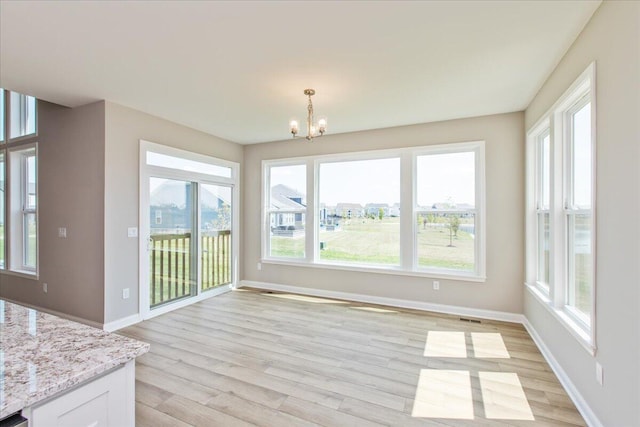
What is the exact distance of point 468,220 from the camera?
13.7ft

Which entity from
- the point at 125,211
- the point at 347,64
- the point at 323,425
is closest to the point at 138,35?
the point at 347,64

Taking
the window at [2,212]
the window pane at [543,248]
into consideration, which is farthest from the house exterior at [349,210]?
the window at [2,212]

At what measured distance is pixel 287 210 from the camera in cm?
542

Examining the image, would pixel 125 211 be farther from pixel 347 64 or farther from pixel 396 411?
pixel 396 411

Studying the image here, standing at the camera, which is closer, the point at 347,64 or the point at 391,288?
the point at 347,64

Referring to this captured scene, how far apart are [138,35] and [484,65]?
9.41 feet

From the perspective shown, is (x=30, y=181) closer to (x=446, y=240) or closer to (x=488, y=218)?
(x=446, y=240)

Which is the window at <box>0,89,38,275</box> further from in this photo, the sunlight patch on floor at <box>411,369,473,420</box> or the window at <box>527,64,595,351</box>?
the window at <box>527,64,595,351</box>

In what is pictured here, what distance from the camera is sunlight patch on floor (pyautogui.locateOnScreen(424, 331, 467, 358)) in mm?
3020

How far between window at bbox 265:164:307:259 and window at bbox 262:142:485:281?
18 mm

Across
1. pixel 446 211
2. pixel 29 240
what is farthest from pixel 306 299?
pixel 29 240

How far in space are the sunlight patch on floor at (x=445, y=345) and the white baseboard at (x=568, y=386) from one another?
27.8 inches

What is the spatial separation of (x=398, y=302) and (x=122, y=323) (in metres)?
3.67

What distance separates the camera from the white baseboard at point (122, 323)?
11.6 feet
